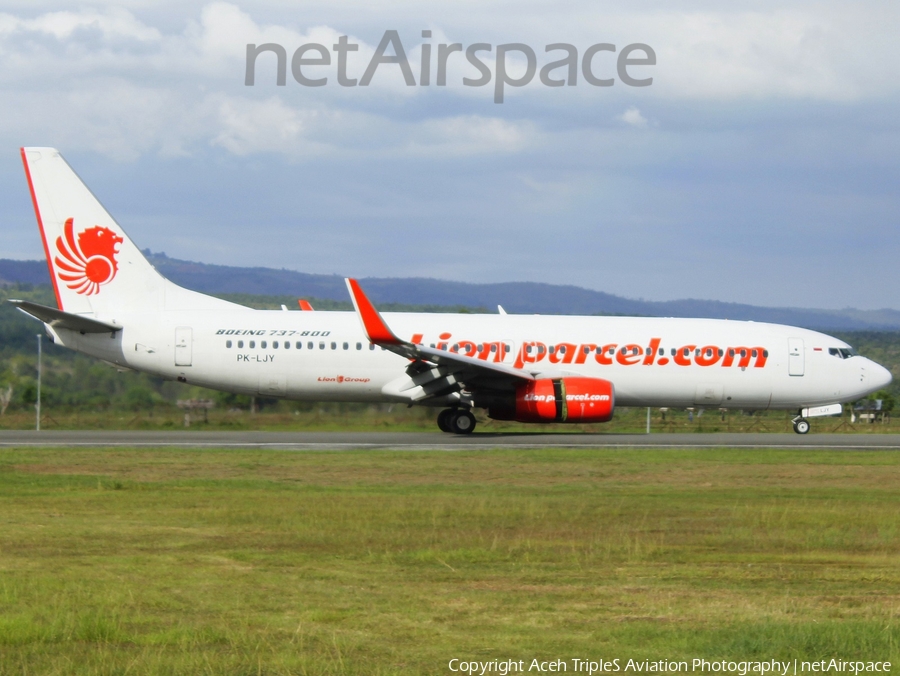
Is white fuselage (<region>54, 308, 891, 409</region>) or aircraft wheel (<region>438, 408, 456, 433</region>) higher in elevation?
white fuselage (<region>54, 308, 891, 409</region>)

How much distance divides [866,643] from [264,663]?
3943mm

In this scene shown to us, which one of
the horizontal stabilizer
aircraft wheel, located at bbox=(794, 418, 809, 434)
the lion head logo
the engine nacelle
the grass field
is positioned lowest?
the grass field

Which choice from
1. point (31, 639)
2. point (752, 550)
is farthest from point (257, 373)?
point (31, 639)

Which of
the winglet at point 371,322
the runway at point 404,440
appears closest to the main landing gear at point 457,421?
the runway at point 404,440

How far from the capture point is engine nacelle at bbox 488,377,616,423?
2689cm

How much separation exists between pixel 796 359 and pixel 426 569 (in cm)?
2230

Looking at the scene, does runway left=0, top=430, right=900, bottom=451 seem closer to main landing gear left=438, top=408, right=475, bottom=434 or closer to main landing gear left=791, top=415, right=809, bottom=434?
main landing gear left=438, top=408, right=475, bottom=434

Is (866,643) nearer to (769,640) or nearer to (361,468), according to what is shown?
(769,640)

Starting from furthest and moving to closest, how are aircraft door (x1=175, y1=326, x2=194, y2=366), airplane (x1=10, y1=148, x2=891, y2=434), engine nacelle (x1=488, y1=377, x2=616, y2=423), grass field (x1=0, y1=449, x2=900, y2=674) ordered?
1. aircraft door (x1=175, y1=326, x2=194, y2=366)
2. airplane (x1=10, y1=148, x2=891, y2=434)
3. engine nacelle (x1=488, y1=377, x2=616, y2=423)
4. grass field (x1=0, y1=449, x2=900, y2=674)

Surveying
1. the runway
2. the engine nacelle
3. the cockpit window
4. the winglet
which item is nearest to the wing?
the winglet

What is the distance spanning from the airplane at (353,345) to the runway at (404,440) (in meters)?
1.11

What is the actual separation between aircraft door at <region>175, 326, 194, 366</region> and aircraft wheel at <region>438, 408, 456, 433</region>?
6759 millimetres

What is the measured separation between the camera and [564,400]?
26859 mm

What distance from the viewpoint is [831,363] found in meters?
30.4
